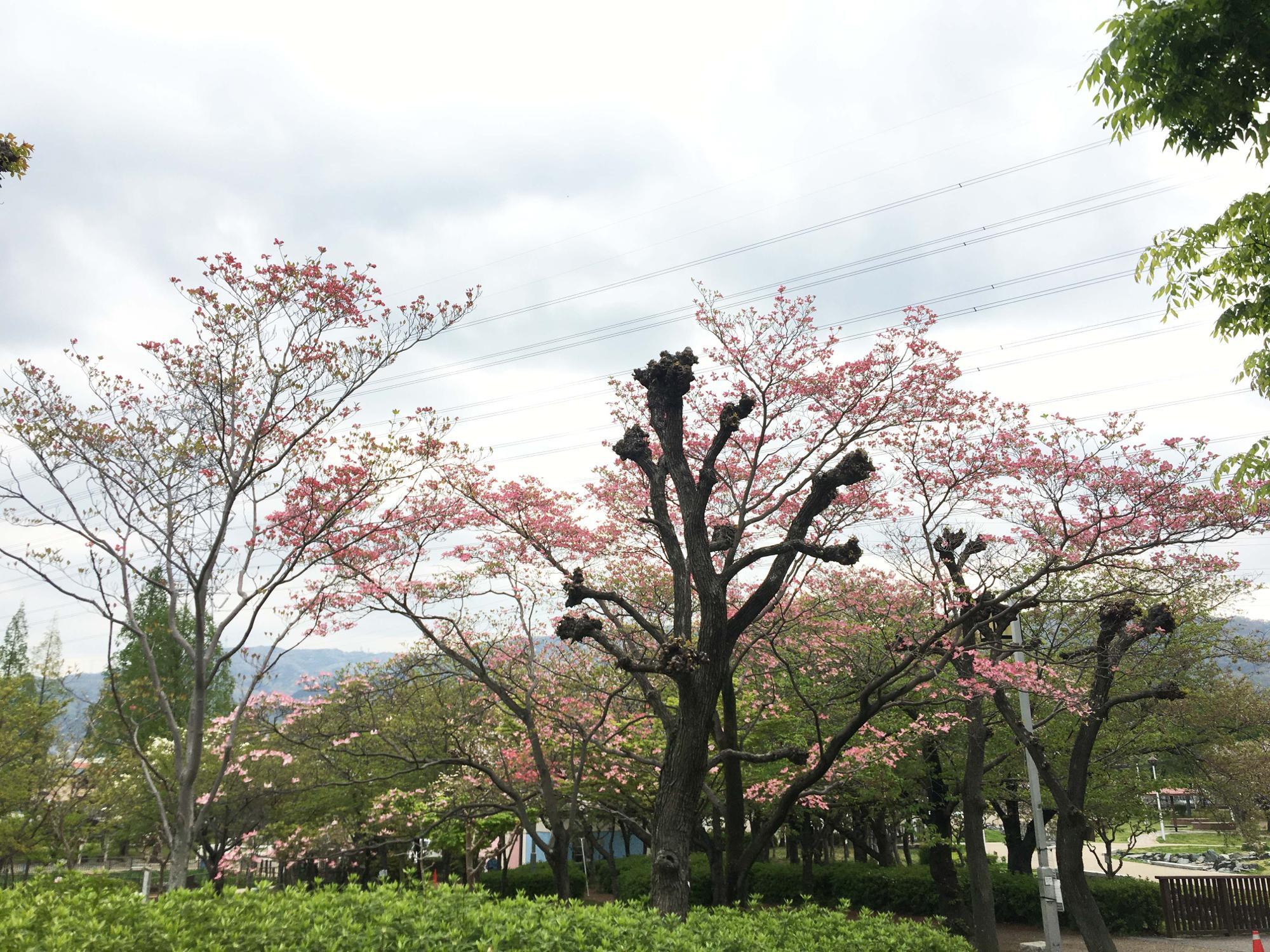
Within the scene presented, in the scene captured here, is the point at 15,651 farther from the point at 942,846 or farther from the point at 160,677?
the point at 942,846

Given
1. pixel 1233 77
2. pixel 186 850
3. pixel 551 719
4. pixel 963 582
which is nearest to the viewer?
pixel 1233 77

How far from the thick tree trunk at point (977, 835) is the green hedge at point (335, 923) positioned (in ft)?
29.8

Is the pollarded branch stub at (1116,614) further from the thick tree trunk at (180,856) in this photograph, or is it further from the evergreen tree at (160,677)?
the evergreen tree at (160,677)

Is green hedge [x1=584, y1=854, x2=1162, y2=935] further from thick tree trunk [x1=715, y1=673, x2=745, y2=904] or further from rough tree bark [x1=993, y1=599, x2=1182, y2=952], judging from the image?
thick tree trunk [x1=715, y1=673, x2=745, y2=904]

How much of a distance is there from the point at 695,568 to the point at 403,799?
16.0m

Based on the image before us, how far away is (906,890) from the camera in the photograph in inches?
844

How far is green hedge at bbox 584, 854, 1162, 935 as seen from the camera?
20250mm

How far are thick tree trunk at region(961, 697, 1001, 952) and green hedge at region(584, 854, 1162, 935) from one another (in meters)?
4.73

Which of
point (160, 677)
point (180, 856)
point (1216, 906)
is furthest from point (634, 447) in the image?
point (160, 677)

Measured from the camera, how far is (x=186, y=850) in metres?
10.2

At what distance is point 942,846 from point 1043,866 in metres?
5.55

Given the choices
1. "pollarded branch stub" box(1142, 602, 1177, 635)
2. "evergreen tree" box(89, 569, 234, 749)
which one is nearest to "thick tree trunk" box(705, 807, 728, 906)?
"pollarded branch stub" box(1142, 602, 1177, 635)

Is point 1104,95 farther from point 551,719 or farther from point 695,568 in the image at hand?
point 551,719

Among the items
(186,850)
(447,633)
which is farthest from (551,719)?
(186,850)
